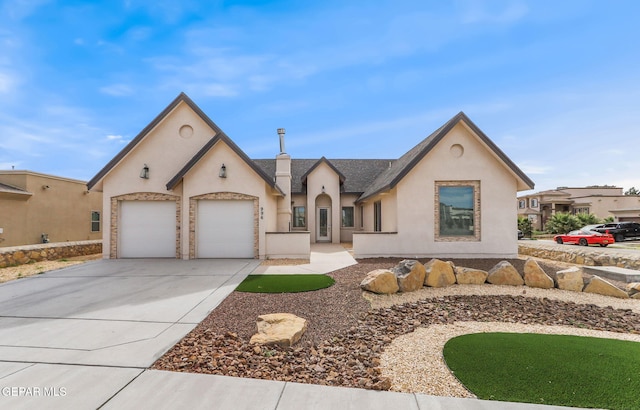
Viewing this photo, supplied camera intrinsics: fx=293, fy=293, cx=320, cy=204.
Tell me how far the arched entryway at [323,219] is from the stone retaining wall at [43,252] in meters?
12.9

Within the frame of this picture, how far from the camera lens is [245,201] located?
1322cm

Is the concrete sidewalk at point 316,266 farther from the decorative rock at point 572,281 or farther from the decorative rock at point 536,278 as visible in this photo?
the decorative rock at point 572,281

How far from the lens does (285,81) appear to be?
1302cm

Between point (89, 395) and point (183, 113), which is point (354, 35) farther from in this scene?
point (89, 395)

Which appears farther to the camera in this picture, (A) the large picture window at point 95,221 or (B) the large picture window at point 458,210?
(A) the large picture window at point 95,221

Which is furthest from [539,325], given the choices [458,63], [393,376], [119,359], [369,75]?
[369,75]

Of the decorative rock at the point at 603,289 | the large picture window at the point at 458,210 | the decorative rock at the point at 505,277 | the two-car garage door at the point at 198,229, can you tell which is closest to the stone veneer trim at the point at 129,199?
the two-car garage door at the point at 198,229

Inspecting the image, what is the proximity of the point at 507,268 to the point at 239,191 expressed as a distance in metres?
10.5

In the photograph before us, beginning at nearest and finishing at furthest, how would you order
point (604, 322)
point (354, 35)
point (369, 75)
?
point (604, 322) < point (354, 35) < point (369, 75)

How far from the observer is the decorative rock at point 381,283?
7742mm

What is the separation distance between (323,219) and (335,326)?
612 inches

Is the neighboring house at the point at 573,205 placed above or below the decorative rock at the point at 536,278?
above

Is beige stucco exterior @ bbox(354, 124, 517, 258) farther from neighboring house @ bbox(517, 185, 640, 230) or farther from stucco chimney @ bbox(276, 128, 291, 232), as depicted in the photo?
neighboring house @ bbox(517, 185, 640, 230)

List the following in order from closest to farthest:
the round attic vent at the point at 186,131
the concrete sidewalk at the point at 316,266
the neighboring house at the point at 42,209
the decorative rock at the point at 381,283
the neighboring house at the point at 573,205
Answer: the decorative rock at the point at 381,283 < the concrete sidewalk at the point at 316,266 < the round attic vent at the point at 186,131 < the neighboring house at the point at 42,209 < the neighboring house at the point at 573,205
